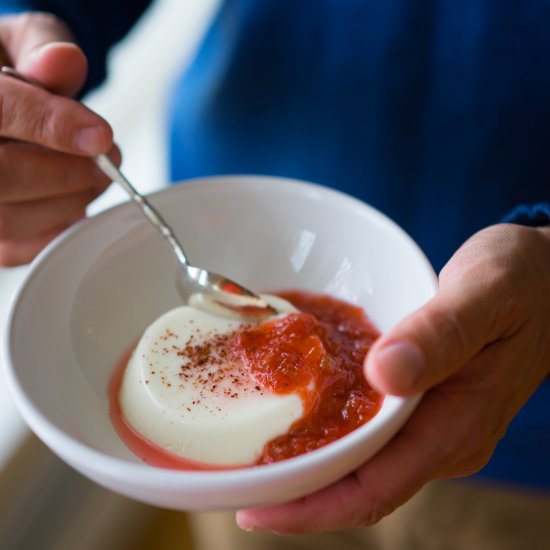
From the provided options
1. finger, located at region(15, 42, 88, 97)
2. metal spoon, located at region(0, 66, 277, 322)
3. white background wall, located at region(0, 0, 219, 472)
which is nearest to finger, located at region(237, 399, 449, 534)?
metal spoon, located at region(0, 66, 277, 322)

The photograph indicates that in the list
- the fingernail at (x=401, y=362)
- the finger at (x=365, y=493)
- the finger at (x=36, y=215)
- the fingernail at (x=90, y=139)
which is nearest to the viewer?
the fingernail at (x=401, y=362)

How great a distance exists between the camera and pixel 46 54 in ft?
3.63

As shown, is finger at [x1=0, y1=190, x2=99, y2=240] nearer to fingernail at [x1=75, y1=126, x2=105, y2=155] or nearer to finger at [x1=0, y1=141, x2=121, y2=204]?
finger at [x1=0, y1=141, x2=121, y2=204]

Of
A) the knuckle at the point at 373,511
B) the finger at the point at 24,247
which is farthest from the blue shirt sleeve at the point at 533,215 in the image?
the finger at the point at 24,247

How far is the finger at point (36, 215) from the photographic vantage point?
1173 mm

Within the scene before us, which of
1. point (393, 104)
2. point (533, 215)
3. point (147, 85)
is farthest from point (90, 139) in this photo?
point (147, 85)

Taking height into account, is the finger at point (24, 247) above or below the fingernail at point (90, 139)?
below

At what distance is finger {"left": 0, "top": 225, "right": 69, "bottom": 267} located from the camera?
1.21m

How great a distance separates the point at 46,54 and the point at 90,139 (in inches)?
7.2

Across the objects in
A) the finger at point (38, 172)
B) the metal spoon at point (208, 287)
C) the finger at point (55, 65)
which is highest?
the finger at point (55, 65)

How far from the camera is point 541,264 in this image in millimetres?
936

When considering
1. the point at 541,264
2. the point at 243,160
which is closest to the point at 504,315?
the point at 541,264

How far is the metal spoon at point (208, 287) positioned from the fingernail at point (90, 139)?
1.5 inches

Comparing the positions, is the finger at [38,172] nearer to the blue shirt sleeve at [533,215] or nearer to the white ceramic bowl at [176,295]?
the white ceramic bowl at [176,295]
